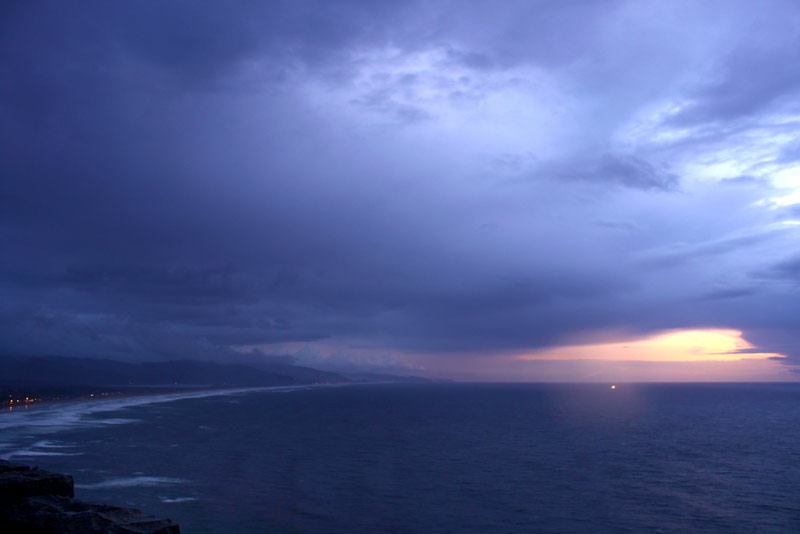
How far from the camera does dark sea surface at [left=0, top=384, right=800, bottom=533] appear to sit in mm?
42281

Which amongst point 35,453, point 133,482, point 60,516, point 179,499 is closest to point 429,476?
point 179,499

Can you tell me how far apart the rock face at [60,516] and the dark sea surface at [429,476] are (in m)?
11.4

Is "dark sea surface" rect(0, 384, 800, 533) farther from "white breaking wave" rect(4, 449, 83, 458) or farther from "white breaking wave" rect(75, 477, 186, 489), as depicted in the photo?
"white breaking wave" rect(4, 449, 83, 458)

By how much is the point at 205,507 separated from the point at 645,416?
133 meters

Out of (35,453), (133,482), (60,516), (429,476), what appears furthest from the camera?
(35,453)

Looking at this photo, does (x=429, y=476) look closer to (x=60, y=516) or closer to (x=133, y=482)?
(x=133, y=482)

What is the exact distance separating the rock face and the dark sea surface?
1141cm

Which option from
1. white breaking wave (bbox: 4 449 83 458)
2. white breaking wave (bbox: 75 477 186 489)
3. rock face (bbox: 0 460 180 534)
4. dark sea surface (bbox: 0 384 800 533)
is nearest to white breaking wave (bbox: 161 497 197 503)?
dark sea surface (bbox: 0 384 800 533)

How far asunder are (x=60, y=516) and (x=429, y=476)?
40138mm

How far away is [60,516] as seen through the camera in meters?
25.5

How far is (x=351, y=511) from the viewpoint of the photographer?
143 feet

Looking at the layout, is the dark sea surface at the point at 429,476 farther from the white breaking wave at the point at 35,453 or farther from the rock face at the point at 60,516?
the rock face at the point at 60,516

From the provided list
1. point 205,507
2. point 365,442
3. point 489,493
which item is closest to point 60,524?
point 205,507

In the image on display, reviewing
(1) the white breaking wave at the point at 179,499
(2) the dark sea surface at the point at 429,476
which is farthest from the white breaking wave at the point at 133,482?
(1) the white breaking wave at the point at 179,499
